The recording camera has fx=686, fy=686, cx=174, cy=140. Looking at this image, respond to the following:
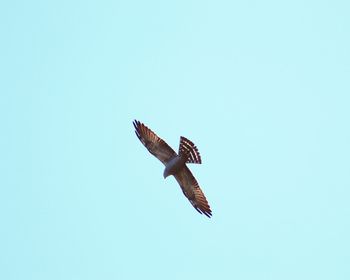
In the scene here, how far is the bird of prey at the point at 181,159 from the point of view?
19594 millimetres

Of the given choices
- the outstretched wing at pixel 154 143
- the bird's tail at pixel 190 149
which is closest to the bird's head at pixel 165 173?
the outstretched wing at pixel 154 143

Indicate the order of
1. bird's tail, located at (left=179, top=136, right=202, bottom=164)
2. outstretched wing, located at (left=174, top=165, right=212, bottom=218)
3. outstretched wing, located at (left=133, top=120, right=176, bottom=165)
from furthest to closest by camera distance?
1. outstretched wing, located at (left=174, top=165, right=212, bottom=218)
2. outstretched wing, located at (left=133, top=120, right=176, bottom=165)
3. bird's tail, located at (left=179, top=136, right=202, bottom=164)

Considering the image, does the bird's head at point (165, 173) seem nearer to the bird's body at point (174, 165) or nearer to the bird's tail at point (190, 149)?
the bird's body at point (174, 165)

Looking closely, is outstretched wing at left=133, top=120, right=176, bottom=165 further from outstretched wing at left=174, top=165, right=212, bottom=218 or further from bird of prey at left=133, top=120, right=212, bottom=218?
outstretched wing at left=174, top=165, right=212, bottom=218

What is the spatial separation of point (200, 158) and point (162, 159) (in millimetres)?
1633

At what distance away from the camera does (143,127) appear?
20609mm

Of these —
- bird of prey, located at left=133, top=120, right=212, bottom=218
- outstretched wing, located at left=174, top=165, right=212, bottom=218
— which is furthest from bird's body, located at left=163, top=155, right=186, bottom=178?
outstretched wing, located at left=174, top=165, right=212, bottom=218

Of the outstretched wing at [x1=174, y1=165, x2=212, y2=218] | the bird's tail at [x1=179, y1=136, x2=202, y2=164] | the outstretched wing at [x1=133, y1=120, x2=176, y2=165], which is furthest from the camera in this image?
the outstretched wing at [x1=174, y1=165, x2=212, y2=218]

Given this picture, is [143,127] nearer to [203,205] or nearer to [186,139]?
[186,139]

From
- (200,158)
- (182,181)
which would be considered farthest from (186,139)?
(182,181)

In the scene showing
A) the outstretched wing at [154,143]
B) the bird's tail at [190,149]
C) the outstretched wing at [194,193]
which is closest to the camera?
the bird's tail at [190,149]

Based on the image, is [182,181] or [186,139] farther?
[182,181]

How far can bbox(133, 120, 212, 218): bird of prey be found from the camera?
19.6m

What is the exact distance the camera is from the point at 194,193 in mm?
21203
